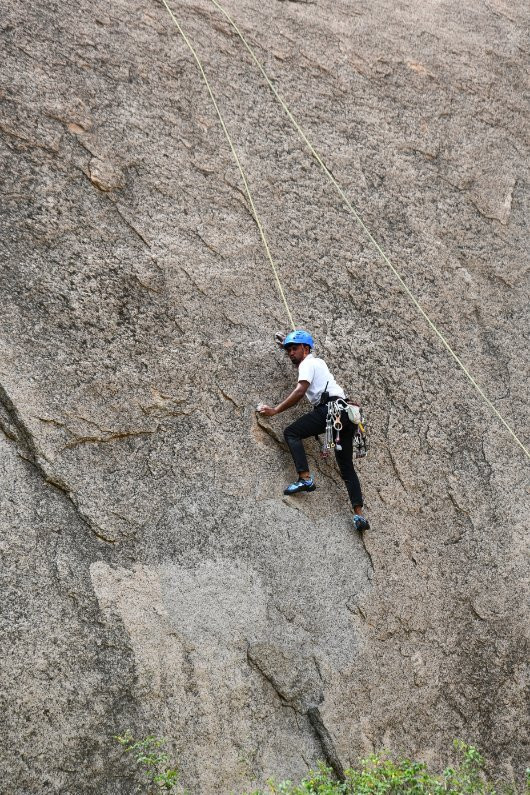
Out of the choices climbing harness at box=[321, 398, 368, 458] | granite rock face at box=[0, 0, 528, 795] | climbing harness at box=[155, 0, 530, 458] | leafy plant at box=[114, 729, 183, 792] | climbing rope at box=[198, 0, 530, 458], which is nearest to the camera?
leafy plant at box=[114, 729, 183, 792]

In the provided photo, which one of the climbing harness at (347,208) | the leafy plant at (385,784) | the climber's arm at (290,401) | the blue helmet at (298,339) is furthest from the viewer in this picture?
the climbing harness at (347,208)

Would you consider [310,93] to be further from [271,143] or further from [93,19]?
[93,19]

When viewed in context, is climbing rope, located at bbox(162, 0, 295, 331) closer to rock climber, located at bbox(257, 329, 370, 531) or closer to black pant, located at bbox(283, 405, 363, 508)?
rock climber, located at bbox(257, 329, 370, 531)

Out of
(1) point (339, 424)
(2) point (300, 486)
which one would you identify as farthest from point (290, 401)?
(2) point (300, 486)

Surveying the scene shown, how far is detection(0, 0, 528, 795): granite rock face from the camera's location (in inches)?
187

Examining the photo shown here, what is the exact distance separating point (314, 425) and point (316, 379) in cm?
33

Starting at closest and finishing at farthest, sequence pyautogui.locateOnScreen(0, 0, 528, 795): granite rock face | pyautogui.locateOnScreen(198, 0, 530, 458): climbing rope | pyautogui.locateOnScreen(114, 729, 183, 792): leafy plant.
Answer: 1. pyautogui.locateOnScreen(114, 729, 183, 792): leafy plant
2. pyautogui.locateOnScreen(0, 0, 528, 795): granite rock face
3. pyautogui.locateOnScreen(198, 0, 530, 458): climbing rope

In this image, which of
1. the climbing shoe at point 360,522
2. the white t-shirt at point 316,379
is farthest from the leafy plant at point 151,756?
the white t-shirt at point 316,379

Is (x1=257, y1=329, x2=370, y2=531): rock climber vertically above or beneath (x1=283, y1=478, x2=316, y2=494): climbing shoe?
above

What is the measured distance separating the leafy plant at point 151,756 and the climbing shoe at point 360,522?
1.94 meters

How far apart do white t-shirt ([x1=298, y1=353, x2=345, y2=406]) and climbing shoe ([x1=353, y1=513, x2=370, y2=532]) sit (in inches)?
33.1

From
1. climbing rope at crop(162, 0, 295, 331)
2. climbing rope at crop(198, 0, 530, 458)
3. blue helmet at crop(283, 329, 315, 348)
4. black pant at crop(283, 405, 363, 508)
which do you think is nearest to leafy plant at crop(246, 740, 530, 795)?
black pant at crop(283, 405, 363, 508)

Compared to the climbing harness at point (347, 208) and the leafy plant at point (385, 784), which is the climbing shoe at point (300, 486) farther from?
the leafy plant at point (385, 784)

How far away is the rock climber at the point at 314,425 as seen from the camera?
219 inches
